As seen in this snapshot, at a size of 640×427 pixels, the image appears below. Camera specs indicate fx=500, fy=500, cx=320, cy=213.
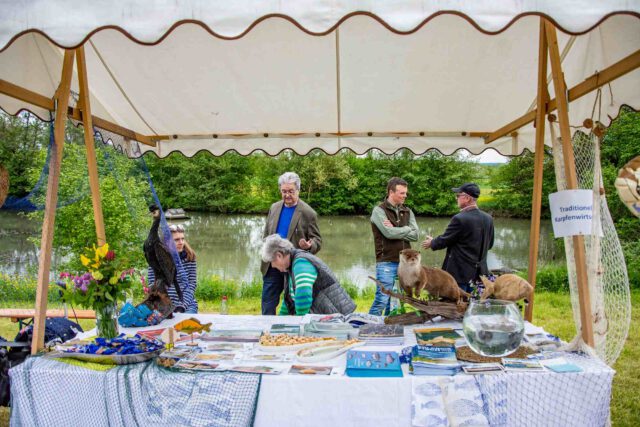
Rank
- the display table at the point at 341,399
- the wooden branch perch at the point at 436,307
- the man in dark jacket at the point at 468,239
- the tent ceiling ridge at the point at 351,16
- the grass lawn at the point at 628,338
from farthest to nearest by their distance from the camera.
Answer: the man in dark jacket at the point at 468,239 < the grass lawn at the point at 628,338 < the wooden branch perch at the point at 436,307 < the display table at the point at 341,399 < the tent ceiling ridge at the point at 351,16

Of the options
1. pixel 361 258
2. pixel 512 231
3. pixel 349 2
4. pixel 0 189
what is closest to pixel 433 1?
pixel 349 2

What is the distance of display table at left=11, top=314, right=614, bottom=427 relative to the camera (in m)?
1.71

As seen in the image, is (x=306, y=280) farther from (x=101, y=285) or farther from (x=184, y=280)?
(x=101, y=285)

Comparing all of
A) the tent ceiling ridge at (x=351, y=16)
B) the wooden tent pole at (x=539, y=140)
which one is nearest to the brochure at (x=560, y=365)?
the wooden tent pole at (x=539, y=140)

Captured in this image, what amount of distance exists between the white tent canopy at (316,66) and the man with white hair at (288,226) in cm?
43

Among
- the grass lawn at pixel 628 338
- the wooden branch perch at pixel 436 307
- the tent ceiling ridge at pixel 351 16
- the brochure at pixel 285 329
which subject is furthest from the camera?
the grass lawn at pixel 628 338

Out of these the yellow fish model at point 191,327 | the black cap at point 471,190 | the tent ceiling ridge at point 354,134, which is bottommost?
the yellow fish model at point 191,327

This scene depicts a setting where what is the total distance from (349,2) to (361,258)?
13.6m

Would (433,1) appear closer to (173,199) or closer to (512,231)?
(512,231)

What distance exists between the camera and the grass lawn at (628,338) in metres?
3.25

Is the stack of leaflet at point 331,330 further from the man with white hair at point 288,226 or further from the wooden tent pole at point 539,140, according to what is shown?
the man with white hair at point 288,226

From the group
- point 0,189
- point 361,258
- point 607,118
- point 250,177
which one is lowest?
point 361,258

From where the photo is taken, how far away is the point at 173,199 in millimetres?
22641

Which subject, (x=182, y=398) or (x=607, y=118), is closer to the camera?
(x=182, y=398)
